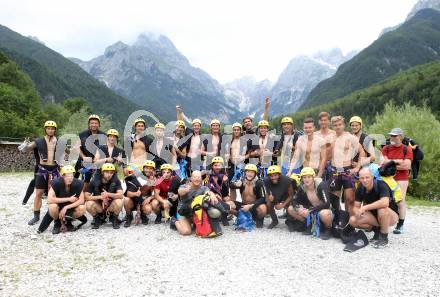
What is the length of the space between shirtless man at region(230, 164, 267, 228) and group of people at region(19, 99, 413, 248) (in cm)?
3

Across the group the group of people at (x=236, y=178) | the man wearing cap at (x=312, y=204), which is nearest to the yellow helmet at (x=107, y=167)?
the group of people at (x=236, y=178)

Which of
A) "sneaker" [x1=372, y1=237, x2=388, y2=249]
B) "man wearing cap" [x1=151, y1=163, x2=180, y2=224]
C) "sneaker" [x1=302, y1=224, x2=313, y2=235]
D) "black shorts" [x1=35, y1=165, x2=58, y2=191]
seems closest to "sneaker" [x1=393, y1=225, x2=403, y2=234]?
"sneaker" [x1=372, y1=237, x2=388, y2=249]

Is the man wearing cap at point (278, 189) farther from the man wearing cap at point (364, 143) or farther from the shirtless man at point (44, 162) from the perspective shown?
the shirtless man at point (44, 162)

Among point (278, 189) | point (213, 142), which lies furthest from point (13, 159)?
point (278, 189)

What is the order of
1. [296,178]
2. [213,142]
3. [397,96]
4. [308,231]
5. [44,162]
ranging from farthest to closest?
1. [397,96]
2. [213,142]
3. [44,162]
4. [296,178]
5. [308,231]

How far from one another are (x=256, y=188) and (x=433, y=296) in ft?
14.8

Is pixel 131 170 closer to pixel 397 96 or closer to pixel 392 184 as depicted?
pixel 392 184

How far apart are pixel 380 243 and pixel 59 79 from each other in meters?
144

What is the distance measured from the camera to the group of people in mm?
8078

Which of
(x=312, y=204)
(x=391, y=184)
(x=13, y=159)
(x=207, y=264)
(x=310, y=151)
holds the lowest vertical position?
(x=13, y=159)

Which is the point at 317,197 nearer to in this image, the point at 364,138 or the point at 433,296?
the point at 364,138

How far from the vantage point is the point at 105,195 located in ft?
28.3

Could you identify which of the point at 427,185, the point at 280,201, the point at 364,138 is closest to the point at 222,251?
the point at 280,201

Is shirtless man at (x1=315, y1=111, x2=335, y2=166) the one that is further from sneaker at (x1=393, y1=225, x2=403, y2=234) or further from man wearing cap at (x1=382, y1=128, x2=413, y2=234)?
sneaker at (x1=393, y1=225, x2=403, y2=234)
